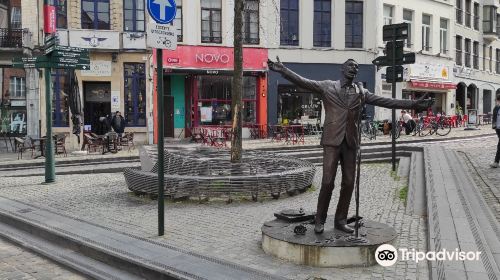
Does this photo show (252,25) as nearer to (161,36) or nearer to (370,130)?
(370,130)

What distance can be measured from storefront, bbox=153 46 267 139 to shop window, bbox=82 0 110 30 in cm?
382

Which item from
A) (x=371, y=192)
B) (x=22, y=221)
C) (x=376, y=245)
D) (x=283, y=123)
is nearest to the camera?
(x=376, y=245)

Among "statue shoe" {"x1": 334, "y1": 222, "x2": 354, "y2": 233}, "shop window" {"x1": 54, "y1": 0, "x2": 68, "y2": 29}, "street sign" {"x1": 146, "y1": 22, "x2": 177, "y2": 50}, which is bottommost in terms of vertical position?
"statue shoe" {"x1": 334, "y1": 222, "x2": 354, "y2": 233}

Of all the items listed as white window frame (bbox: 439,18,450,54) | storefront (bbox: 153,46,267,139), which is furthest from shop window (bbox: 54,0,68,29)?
white window frame (bbox: 439,18,450,54)

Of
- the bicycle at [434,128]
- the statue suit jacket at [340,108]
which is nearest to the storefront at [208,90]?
the bicycle at [434,128]

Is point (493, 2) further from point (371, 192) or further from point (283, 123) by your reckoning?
point (371, 192)

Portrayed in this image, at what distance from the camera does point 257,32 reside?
2658 cm

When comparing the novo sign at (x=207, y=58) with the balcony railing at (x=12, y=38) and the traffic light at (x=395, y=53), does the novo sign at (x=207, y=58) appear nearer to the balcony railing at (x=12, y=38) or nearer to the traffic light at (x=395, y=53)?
the balcony railing at (x=12, y=38)

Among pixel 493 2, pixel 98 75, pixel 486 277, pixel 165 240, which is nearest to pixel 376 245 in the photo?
pixel 486 277

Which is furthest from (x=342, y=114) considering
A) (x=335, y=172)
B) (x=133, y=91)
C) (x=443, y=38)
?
(x=443, y=38)

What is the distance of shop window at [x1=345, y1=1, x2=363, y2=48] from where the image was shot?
28016mm

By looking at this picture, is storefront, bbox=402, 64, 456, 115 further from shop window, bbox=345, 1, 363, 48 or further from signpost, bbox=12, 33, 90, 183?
signpost, bbox=12, 33, 90, 183

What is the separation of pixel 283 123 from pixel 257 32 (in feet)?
16.3

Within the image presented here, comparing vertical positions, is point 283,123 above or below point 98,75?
below
